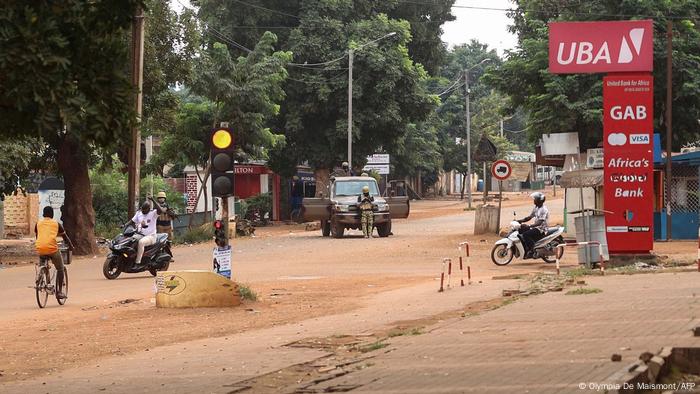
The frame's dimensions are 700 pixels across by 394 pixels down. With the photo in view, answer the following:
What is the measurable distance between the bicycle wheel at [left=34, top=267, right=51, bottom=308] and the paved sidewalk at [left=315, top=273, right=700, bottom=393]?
7.65 m

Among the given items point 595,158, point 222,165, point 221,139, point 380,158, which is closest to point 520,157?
point 380,158

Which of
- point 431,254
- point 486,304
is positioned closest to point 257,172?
point 431,254

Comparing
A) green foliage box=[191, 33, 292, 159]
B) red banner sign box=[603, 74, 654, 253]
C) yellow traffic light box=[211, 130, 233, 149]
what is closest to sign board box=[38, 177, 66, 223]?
green foliage box=[191, 33, 292, 159]

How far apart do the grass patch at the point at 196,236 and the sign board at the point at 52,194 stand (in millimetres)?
8619

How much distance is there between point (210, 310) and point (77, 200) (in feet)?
56.5

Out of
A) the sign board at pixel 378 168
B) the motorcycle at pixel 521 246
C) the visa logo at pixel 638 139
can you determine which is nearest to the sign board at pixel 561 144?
the motorcycle at pixel 521 246

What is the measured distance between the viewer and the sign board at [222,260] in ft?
60.1

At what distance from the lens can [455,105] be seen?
317ft

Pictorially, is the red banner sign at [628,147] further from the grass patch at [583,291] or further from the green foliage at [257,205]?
the green foliage at [257,205]

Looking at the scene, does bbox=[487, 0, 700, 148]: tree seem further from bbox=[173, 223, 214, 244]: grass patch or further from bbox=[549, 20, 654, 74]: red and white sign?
bbox=[549, 20, 654, 74]: red and white sign

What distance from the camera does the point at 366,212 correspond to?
38719mm

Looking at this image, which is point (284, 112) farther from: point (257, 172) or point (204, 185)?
point (204, 185)

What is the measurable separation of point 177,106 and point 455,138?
6252 cm

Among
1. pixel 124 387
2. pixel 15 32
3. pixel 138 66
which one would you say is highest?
pixel 138 66
